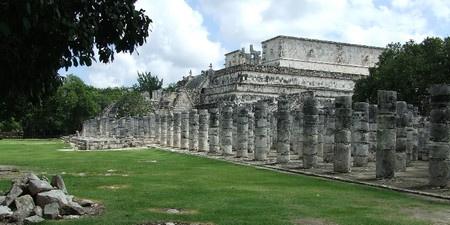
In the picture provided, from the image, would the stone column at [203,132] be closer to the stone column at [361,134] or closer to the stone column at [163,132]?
the stone column at [163,132]

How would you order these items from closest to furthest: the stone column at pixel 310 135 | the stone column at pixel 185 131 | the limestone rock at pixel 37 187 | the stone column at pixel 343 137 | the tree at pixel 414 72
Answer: the limestone rock at pixel 37 187 → the stone column at pixel 343 137 → the stone column at pixel 310 135 → the stone column at pixel 185 131 → the tree at pixel 414 72

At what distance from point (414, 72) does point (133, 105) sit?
28962mm

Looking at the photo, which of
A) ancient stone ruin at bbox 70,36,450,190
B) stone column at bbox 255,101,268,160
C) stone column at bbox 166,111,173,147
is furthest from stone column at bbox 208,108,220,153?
stone column at bbox 166,111,173,147

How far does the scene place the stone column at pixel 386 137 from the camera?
13500 millimetres

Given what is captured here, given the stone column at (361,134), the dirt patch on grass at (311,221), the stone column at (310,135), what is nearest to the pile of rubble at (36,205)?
the dirt patch on grass at (311,221)

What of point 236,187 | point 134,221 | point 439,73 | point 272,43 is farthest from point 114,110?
point 134,221

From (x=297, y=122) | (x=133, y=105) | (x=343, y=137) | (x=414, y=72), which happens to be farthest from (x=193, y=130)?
(x=133, y=105)

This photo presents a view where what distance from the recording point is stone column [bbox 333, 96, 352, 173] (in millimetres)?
15266

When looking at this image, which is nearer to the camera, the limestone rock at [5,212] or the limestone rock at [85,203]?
the limestone rock at [5,212]

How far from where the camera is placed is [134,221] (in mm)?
7629

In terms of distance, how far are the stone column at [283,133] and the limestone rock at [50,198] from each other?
37.1ft

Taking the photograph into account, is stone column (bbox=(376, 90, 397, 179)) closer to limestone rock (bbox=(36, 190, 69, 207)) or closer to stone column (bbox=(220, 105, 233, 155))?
limestone rock (bbox=(36, 190, 69, 207))

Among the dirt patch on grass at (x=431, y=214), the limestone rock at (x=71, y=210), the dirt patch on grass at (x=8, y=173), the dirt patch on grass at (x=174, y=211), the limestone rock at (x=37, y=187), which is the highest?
the limestone rock at (x=37, y=187)

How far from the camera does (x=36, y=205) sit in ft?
26.9
